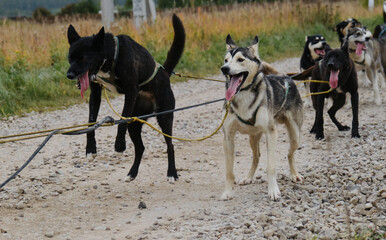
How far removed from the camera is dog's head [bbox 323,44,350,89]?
247 inches

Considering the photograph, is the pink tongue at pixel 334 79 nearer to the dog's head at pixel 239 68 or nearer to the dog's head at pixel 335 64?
the dog's head at pixel 335 64

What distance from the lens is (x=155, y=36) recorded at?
12.2m

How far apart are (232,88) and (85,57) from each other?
1.15 m

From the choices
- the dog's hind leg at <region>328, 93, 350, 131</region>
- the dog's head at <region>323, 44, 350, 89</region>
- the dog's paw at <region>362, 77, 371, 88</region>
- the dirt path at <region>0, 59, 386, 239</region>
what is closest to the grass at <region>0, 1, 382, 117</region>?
the dirt path at <region>0, 59, 386, 239</region>

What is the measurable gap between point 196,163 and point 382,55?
4.71 m

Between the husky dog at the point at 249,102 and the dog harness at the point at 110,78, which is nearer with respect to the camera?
the husky dog at the point at 249,102

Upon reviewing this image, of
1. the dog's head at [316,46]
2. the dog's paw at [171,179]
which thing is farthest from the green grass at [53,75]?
the dog's paw at [171,179]

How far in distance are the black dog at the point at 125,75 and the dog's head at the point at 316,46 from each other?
11.4 feet

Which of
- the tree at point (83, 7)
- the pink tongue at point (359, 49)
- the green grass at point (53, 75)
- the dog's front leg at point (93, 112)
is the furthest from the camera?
the tree at point (83, 7)

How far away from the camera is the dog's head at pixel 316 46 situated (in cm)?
789

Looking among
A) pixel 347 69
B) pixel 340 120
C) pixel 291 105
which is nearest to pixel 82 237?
pixel 291 105

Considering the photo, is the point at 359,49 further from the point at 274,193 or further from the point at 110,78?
the point at 110,78

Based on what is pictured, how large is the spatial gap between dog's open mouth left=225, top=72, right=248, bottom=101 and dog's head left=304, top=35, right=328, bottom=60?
161 inches

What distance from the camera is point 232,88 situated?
4.00 meters
